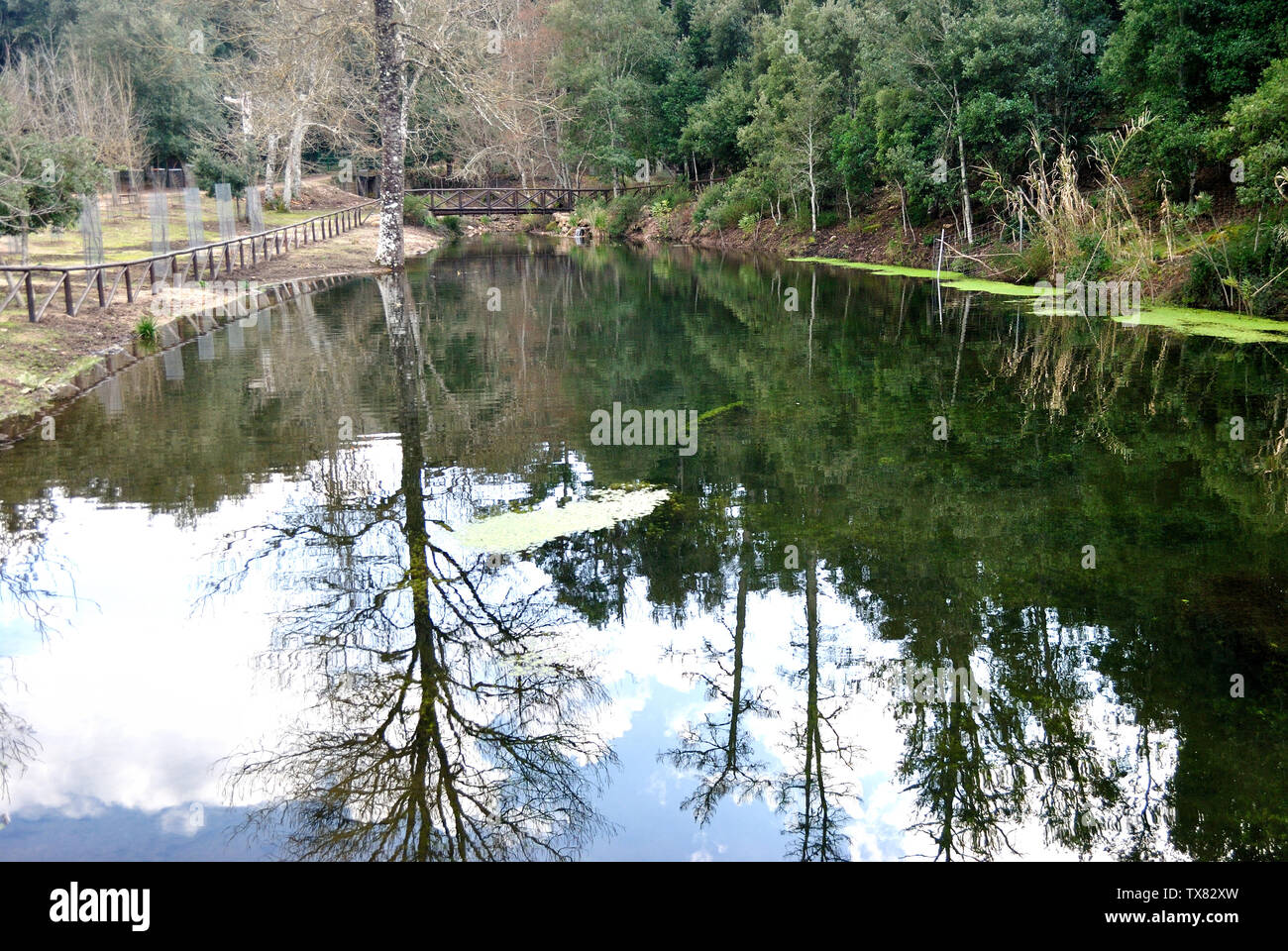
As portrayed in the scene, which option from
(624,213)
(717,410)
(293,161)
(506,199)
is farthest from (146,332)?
(506,199)

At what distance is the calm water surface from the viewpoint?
13.7 ft

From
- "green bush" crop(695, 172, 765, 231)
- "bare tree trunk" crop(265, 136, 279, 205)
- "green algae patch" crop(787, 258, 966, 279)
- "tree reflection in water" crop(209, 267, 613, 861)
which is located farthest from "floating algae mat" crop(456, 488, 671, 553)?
"bare tree trunk" crop(265, 136, 279, 205)

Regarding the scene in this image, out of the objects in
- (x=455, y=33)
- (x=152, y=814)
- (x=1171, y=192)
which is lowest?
(x=152, y=814)

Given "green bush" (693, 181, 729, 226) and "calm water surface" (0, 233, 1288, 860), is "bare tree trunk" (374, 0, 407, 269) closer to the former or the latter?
"green bush" (693, 181, 729, 226)

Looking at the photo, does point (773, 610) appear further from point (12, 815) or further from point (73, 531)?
point (73, 531)

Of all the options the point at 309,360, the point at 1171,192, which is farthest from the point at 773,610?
the point at 1171,192

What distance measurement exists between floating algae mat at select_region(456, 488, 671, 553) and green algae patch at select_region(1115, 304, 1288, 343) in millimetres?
10319

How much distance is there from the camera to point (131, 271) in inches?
920

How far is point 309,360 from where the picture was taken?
46.7 ft

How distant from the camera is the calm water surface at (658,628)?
13.7 ft

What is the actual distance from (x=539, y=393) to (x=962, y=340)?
6.88m

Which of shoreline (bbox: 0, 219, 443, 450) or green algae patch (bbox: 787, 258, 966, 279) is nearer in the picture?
shoreline (bbox: 0, 219, 443, 450)

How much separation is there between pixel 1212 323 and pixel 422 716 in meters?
14.7

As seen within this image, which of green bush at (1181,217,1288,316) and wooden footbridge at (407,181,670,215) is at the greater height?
wooden footbridge at (407,181,670,215)
